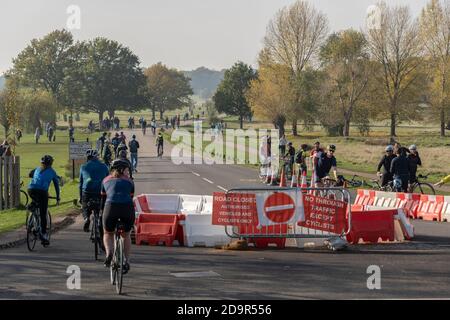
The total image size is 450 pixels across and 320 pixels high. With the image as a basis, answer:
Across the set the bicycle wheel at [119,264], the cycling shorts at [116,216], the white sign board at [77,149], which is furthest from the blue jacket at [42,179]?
the white sign board at [77,149]

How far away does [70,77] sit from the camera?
140m

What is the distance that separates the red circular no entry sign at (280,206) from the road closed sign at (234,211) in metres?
0.30

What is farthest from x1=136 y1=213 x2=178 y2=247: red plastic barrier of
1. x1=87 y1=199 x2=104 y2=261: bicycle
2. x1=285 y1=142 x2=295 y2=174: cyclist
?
x1=285 y1=142 x2=295 y2=174: cyclist

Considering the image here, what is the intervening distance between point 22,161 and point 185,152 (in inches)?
614

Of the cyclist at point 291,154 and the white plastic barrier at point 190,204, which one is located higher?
the cyclist at point 291,154

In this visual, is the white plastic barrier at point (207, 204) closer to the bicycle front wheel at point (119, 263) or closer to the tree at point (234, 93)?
the bicycle front wheel at point (119, 263)

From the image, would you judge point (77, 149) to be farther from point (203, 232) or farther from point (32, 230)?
point (203, 232)

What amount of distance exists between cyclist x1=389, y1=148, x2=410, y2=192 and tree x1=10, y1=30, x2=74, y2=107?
124261mm

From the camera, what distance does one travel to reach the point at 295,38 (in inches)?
3647

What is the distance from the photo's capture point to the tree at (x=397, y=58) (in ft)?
285

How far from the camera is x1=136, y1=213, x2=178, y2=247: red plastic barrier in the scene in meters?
16.3

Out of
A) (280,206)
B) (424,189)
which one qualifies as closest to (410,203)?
(280,206)

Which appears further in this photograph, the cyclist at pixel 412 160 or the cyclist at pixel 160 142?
the cyclist at pixel 160 142

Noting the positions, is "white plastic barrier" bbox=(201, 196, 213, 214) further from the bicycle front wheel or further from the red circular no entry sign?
the bicycle front wheel
